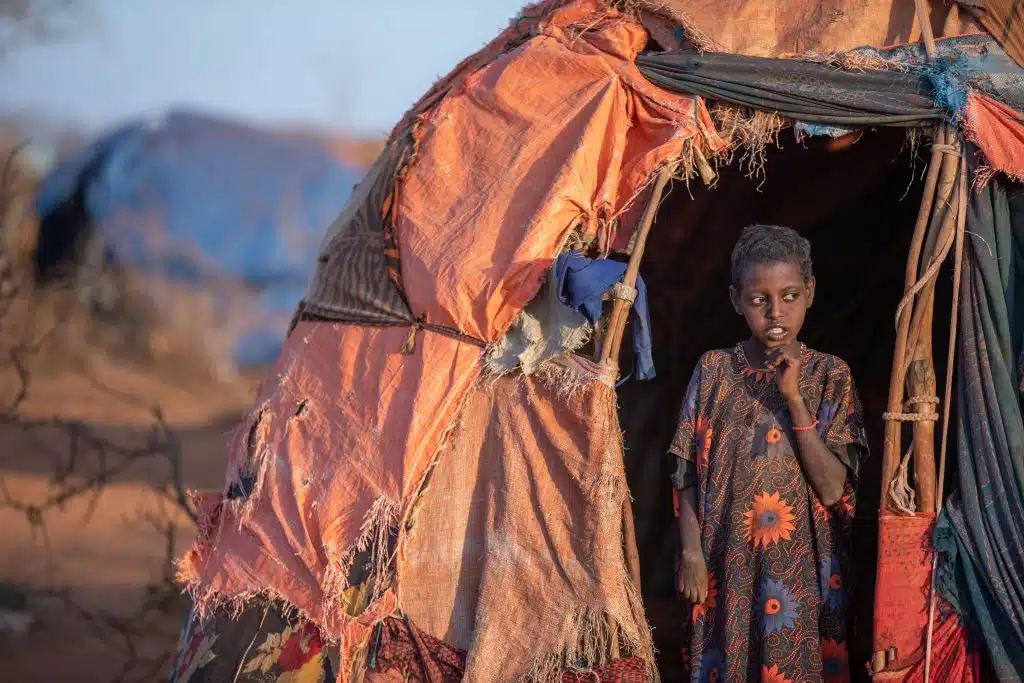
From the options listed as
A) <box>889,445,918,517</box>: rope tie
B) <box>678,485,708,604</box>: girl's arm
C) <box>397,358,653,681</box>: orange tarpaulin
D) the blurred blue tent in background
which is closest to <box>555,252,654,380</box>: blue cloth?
<box>397,358,653,681</box>: orange tarpaulin

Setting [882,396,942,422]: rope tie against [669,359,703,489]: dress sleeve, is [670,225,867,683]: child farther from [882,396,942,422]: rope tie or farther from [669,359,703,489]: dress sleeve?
[882,396,942,422]: rope tie

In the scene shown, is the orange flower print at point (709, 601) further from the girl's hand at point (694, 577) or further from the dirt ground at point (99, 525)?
the dirt ground at point (99, 525)

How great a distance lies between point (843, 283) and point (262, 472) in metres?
3.18

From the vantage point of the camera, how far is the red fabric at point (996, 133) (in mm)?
3746

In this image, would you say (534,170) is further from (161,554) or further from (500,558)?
(161,554)

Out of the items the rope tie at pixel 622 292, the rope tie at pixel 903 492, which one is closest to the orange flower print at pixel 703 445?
the rope tie at pixel 622 292

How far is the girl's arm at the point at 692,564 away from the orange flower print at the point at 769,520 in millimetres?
175

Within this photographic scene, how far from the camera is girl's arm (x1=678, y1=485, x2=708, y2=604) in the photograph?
148 inches

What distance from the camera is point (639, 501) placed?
19.4ft

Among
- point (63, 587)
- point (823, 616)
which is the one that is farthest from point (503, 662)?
point (63, 587)

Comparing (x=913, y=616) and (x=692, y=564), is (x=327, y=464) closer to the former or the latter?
(x=692, y=564)

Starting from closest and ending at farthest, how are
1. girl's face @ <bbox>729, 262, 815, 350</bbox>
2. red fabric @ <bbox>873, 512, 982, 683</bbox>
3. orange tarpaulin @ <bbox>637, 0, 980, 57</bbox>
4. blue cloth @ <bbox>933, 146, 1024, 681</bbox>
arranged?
blue cloth @ <bbox>933, 146, 1024, 681</bbox>, red fabric @ <bbox>873, 512, 982, 683</bbox>, girl's face @ <bbox>729, 262, 815, 350</bbox>, orange tarpaulin @ <bbox>637, 0, 980, 57</bbox>

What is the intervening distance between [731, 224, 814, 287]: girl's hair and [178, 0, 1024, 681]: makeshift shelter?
0.32m

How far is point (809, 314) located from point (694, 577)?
2417 mm
